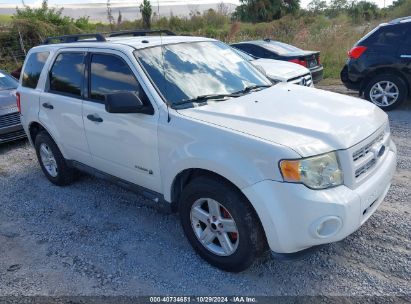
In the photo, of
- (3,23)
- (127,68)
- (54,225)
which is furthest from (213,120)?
(3,23)

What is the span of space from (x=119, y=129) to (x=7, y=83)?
5.58 metres

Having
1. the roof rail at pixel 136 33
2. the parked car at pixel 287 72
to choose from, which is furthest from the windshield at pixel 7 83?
the parked car at pixel 287 72

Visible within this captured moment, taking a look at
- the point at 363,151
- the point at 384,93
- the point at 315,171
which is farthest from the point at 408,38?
the point at 315,171

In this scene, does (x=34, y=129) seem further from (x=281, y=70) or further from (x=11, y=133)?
(x=281, y=70)

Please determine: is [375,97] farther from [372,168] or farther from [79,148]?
[79,148]

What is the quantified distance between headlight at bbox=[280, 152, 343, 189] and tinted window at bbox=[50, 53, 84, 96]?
8.69ft

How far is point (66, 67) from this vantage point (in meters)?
4.44

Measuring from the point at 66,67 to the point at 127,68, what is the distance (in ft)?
4.14

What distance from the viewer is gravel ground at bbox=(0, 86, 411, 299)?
2988 mm

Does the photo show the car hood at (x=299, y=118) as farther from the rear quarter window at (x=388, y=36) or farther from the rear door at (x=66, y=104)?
the rear quarter window at (x=388, y=36)

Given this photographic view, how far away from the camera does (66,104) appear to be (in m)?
4.31

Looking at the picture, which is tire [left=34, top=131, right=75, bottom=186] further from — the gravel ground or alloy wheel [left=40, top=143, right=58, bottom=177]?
the gravel ground

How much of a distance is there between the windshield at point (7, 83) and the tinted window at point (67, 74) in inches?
149

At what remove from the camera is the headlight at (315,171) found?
8.33ft
